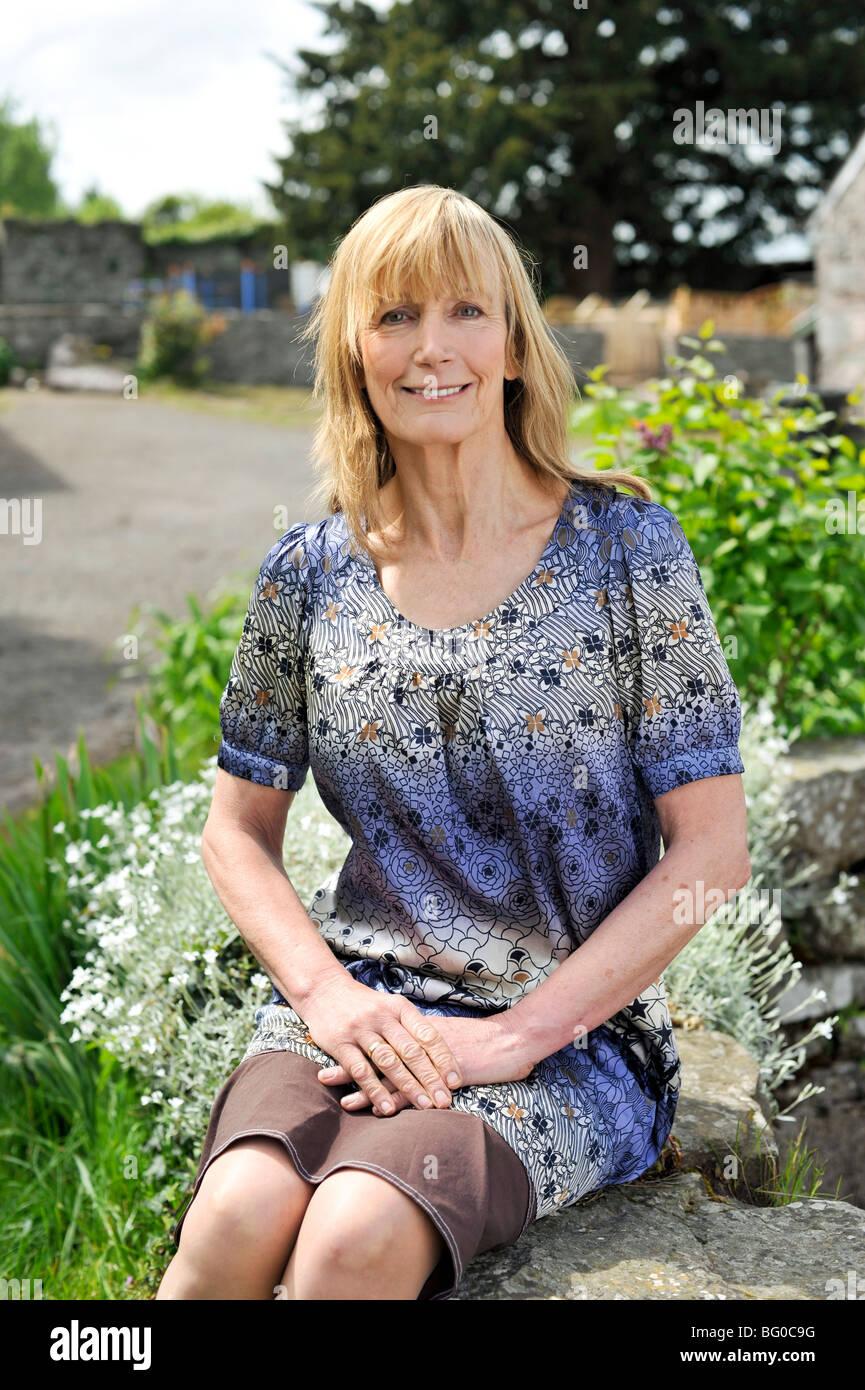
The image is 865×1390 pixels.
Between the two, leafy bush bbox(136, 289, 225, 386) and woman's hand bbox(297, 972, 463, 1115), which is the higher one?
leafy bush bbox(136, 289, 225, 386)

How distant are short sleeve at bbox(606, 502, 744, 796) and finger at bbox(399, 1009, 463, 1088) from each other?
0.46 meters

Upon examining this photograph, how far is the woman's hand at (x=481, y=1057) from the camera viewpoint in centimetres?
177

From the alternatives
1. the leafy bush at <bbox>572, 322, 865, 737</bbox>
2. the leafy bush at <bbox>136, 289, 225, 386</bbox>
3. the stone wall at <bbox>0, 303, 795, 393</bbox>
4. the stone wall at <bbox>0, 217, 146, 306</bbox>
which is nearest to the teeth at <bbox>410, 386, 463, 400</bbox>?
the leafy bush at <bbox>572, 322, 865, 737</bbox>

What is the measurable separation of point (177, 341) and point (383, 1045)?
744 inches

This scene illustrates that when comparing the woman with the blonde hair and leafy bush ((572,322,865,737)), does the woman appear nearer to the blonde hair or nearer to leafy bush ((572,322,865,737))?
the blonde hair

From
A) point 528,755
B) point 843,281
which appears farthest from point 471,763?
point 843,281

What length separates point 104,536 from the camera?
1052 cm

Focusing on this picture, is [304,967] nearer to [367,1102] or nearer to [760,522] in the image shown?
[367,1102]

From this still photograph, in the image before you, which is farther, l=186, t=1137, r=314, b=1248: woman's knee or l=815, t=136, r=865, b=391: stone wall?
l=815, t=136, r=865, b=391: stone wall

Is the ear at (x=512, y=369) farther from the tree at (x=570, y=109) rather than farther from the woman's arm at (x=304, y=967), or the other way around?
the tree at (x=570, y=109)

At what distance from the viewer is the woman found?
179cm

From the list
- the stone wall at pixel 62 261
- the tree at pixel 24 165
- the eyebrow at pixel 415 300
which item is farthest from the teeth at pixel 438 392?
the tree at pixel 24 165
